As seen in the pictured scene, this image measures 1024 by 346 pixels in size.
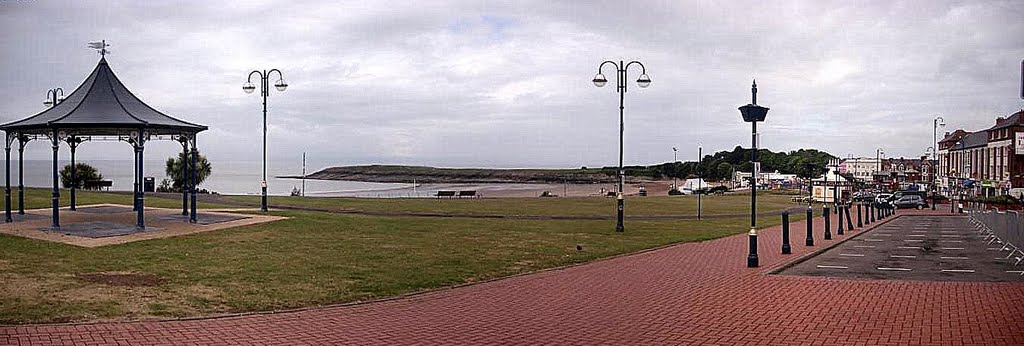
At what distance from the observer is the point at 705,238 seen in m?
25.0

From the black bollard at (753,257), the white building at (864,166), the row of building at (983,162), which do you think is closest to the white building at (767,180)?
the row of building at (983,162)

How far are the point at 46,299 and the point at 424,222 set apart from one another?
1813cm

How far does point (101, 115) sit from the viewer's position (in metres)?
23.8

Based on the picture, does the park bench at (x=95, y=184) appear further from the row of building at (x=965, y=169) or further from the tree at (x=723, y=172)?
the tree at (x=723, y=172)

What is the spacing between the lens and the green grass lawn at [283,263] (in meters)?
11.4

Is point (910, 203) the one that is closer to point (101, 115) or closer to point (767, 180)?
point (767, 180)

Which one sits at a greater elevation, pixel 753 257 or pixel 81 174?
pixel 81 174

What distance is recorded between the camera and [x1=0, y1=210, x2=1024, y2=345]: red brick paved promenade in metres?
9.31

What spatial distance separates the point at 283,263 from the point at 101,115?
1132 centimetres

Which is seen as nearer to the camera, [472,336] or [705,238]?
[472,336]

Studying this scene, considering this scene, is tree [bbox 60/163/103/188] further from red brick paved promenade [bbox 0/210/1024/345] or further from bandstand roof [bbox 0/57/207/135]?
red brick paved promenade [bbox 0/210/1024/345]

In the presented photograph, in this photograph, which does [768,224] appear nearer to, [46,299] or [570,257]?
[570,257]

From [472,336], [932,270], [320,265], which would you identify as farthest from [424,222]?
[472,336]

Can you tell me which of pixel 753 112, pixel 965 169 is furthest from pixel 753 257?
pixel 965 169
